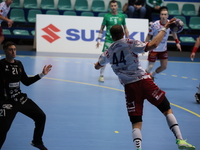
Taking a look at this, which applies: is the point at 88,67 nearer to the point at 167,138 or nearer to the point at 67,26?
the point at 67,26

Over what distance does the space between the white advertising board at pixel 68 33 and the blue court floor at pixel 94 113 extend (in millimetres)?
3077

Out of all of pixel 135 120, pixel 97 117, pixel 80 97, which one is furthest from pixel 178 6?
pixel 135 120

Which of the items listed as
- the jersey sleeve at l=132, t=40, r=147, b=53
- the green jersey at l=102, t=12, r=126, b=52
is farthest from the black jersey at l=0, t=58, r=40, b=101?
the green jersey at l=102, t=12, r=126, b=52

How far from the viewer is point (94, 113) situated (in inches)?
282

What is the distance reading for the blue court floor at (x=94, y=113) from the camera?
554 centimetres

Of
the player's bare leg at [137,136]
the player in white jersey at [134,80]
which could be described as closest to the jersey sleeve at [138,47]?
the player in white jersey at [134,80]

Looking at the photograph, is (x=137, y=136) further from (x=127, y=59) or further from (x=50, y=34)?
(x=50, y=34)

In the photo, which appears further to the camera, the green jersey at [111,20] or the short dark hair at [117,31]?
the green jersey at [111,20]

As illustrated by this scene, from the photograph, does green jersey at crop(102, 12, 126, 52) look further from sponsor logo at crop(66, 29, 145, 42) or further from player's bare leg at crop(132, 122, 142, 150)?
player's bare leg at crop(132, 122, 142, 150)

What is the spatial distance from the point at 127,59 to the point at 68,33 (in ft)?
35.5

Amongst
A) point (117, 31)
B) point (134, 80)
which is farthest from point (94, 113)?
point (117, 31)

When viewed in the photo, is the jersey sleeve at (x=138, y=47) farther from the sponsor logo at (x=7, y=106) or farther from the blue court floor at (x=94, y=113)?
the sponsor logo at (x=7, y=106)

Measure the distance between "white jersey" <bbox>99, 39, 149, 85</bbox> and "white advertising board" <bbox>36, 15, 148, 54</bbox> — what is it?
10.6m

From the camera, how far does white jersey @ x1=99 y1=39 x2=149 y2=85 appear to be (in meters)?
4.90
